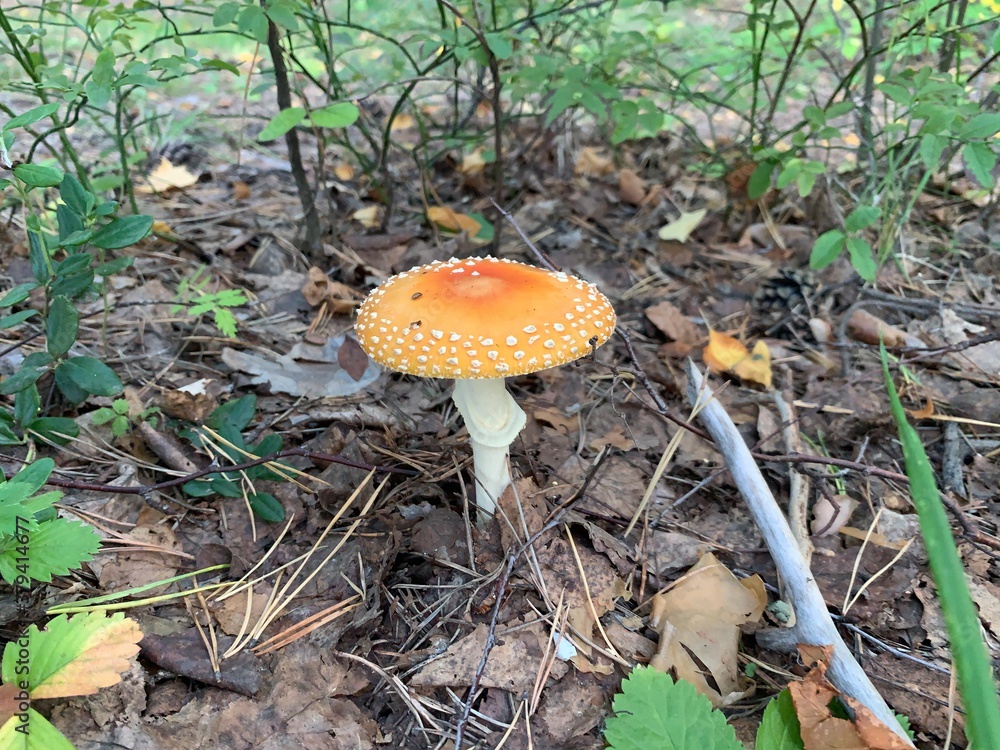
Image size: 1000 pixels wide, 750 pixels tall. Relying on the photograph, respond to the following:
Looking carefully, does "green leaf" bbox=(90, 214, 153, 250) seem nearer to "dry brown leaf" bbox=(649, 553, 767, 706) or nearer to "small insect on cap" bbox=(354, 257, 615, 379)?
"small insect on cap" bbox=(354, 257, 615, 379)

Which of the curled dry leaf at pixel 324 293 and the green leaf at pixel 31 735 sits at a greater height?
the curled dry leaf at pixel 324 293

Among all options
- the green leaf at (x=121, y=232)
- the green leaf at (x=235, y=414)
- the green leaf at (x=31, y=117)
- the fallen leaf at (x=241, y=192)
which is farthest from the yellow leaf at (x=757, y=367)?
the fallen leaf at (x=241, y=192)

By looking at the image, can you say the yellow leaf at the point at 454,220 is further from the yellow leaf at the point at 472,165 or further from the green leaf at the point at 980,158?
the green leaf at the point at 980,158

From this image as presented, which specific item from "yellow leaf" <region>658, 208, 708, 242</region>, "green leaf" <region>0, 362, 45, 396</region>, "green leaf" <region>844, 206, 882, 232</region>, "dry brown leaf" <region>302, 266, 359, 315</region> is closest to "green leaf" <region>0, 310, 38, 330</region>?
"green leaf" <region>0, 362, 45, 396</region>

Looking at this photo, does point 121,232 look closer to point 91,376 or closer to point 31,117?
point 31,117

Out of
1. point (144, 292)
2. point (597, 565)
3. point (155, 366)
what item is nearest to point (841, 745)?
point (597, 565)

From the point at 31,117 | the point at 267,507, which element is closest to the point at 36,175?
the point at 31,117
